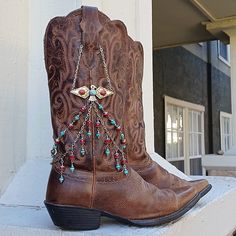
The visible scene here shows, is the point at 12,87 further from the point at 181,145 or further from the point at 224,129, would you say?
the point at 224,129

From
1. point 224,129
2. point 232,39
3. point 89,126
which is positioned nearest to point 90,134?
point 89,126

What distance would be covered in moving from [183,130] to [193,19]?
9.08 ft

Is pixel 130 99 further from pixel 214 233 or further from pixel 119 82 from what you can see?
pixel 214 233

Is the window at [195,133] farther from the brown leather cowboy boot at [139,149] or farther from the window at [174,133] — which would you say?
the brown leather cowboy boot at [139,149]

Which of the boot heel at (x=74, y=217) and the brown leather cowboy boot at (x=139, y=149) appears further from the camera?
the brown leather cowboy boot at (x=139, y=149)

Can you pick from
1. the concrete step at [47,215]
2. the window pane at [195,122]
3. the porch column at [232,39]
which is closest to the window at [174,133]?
the window pane at [195,122]

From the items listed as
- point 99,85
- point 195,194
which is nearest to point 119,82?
point 99,85

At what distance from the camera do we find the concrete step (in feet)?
2.22

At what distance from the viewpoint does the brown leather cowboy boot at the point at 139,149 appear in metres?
0.87

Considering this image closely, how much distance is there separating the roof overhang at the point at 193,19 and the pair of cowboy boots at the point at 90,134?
2962 millimetres

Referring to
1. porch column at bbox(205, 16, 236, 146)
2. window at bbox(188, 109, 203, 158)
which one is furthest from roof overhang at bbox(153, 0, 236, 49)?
window at bbox(188, 109, 203, 158)

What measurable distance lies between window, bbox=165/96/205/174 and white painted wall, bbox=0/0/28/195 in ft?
15.4

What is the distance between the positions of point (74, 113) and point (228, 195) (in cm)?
60

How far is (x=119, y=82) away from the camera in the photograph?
0.73 metres
